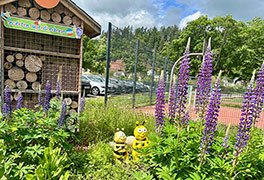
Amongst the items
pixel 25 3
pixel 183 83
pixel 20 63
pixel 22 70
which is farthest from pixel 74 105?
pixel 183 83

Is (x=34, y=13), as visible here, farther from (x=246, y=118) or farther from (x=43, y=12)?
(x=246, y=118)

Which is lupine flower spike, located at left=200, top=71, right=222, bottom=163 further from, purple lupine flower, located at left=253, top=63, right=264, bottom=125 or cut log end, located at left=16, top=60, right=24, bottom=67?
cut log end, located at left=16, top=60, right=24, bottom=67

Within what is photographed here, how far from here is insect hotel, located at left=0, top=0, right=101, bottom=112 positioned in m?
4.40

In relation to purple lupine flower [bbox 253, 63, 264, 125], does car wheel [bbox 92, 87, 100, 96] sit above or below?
below

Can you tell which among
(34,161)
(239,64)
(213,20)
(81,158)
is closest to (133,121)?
(81,158)

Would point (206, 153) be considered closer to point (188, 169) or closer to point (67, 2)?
point (188, 169)

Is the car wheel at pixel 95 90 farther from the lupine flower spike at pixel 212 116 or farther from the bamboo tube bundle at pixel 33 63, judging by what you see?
the lupine flower spike at pixel 212 116

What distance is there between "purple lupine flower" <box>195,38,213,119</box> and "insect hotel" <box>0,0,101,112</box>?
251 centimetres

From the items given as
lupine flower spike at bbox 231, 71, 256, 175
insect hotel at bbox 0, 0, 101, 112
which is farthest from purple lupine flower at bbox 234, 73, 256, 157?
insect hotel at bbox 0, 0, 101, 112

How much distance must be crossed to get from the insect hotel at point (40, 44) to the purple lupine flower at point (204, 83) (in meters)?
2.51

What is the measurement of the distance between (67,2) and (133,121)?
3052 mm

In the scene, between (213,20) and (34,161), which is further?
(213,20)

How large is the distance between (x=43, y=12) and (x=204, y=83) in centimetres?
354

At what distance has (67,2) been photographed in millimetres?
4711
